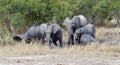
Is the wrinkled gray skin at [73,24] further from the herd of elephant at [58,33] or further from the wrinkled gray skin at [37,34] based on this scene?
the wrinkled gray skin at [37,34]

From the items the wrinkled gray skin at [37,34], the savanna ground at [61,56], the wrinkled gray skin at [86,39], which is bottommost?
the wrinkled gray skin at [86,39]

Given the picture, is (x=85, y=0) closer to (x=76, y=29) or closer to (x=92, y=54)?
(x=76, y=29)

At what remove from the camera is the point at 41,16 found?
27.0 meters

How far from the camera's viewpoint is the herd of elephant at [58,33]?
21.0 metres

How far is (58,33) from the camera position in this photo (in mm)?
21250

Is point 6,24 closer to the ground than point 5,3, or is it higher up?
closer to the ground

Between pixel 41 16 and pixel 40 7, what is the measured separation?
A: 40.6 inches

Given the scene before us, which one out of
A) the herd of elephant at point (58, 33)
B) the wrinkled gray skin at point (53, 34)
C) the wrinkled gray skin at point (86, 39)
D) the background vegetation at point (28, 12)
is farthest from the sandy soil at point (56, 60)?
the background vegetation at point (28, 12)

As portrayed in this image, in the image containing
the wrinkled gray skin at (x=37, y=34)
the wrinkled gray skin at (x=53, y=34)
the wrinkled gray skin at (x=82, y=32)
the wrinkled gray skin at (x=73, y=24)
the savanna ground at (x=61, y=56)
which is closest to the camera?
the savanna ground at (x=61, y=56)

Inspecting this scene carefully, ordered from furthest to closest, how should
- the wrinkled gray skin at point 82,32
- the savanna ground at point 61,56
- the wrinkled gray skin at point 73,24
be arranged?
the wrinkled gray skin at point 73,24 < the wrinkled gray skin at point 82,32 < the savanna ground at point 61,56

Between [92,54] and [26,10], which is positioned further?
[26,10]

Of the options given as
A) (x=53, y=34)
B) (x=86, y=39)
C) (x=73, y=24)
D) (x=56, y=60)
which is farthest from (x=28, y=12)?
(x=56, y=60)

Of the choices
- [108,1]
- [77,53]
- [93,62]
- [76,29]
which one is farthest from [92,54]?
[108,1]

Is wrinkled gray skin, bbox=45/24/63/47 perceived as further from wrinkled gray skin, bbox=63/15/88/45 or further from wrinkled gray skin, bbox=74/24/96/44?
wrinkled gray skin, bbox=63/15/88/45
